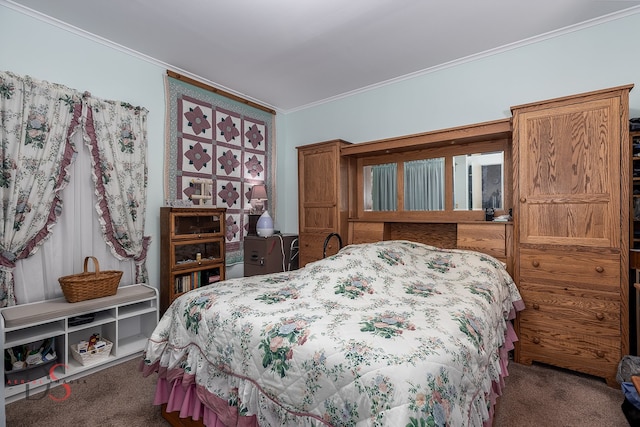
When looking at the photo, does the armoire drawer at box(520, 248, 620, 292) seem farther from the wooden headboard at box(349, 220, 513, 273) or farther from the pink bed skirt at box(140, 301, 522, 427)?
the pink bed skirt at box(140, 301, 522, 427)

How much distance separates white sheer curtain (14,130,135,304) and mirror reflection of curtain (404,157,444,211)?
9.76ft

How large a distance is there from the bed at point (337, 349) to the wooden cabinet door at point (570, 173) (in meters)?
0.77

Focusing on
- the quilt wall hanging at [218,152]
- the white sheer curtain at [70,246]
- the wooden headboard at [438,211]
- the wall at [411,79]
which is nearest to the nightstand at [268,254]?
the quilt wall hanging at [218,152]

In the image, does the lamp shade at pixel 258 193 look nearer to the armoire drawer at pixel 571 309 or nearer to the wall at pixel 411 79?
the wall at pixel 411 79

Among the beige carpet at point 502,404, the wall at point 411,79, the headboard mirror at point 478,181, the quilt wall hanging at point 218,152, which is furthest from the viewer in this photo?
the quilt wall hanging at point 218,152

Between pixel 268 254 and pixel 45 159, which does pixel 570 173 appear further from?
pixel 45 159

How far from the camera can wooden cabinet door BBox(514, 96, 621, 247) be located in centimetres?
211

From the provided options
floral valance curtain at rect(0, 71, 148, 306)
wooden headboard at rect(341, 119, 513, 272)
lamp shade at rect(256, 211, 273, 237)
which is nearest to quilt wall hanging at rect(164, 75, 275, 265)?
lamp shade at rect(256, 211, 273, 237)

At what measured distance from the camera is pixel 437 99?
325cm

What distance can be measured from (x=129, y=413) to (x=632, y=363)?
313 cm

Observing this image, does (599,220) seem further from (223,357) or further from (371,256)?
(223,357)

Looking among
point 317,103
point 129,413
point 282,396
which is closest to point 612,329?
point 282,396

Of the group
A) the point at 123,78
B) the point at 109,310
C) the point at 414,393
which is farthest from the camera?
the point at 123,78

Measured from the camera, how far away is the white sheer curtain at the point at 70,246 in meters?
2.30
